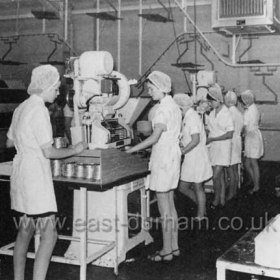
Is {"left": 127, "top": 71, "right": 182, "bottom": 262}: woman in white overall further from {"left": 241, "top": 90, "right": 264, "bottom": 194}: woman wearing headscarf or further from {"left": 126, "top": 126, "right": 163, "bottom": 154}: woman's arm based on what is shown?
{"left": 241, "top": 90, "right": 264, "bottom": 194}: woman wearing headscarf

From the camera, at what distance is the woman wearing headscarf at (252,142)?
6.50m

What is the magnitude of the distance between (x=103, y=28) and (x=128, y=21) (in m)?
0.63

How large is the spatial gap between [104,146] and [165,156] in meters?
0.54

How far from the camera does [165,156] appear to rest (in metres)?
3.63

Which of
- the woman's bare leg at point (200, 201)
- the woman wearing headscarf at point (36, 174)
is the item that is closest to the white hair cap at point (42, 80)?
the woman wearing headscarf at point (36, 174)

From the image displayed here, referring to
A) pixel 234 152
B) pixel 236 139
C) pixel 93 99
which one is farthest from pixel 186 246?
pixel 236 139

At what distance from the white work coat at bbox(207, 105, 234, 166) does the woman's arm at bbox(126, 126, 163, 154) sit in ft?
6.51

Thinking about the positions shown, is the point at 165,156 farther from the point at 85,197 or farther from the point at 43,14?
the point at 43,14

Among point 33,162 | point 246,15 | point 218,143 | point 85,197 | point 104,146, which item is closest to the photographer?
point 33,162

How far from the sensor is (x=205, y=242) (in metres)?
4.27

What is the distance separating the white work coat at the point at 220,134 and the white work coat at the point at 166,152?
1784 millimetres

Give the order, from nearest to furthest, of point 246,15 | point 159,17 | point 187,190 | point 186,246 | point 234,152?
point 186,246 → point 187,190 → point 246,15 → point 234,152 → point 159,17

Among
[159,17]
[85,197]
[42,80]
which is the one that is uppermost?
[159,17]

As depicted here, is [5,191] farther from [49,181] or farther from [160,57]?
[160,57]
